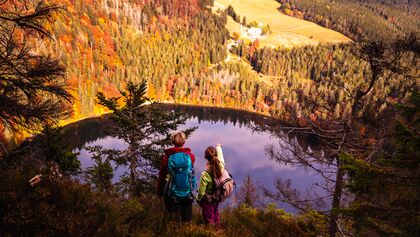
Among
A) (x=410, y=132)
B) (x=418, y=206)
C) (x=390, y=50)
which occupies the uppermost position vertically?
(x=390, y=50)

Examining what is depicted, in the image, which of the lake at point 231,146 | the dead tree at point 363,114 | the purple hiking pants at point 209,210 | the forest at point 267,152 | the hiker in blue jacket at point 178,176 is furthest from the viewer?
the lake at point 231,146

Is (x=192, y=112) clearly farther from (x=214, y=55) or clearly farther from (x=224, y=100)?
A: (x=214, y=55)

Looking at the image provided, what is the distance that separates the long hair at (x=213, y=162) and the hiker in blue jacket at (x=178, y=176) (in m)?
0.43

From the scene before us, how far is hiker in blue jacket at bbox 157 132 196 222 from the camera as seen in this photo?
21.3 feet

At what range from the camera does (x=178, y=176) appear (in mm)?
6547

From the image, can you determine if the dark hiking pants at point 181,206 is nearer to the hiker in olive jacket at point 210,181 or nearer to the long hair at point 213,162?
the hiker in olive jacket at point 210,181

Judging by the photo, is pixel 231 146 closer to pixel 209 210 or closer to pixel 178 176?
pixel 209 210

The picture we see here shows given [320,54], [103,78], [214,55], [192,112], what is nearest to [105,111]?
[103,78]

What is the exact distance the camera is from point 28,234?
4.52 metres

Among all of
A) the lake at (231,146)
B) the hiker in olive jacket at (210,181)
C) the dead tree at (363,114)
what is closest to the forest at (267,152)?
the dead tree at (363,114)

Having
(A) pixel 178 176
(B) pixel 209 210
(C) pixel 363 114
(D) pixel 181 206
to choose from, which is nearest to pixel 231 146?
(C) pixel 363 114

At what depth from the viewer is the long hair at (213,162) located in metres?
6.59

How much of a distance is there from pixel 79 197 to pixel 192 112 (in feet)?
423

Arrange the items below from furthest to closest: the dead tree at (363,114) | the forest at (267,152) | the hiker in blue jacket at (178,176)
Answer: the dead tree at (363,114)
the hiker in blue jacket at (178,176)
the forest at (267,152)
